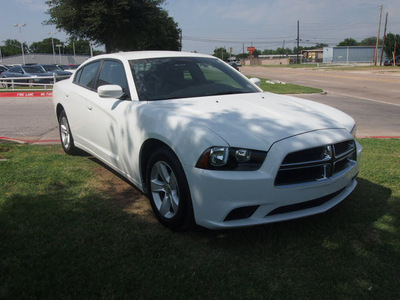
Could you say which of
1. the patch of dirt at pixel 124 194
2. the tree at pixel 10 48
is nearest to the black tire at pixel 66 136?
the patch of dirt at pixel 124 194

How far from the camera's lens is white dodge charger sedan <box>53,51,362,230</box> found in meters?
2.85

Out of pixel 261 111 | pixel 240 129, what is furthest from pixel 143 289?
pixel 261 111

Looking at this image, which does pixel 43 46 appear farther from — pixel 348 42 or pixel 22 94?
pixel 22 94

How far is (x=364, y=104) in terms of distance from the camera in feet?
44.5

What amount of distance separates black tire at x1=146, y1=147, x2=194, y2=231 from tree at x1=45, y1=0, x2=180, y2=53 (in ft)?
76.1

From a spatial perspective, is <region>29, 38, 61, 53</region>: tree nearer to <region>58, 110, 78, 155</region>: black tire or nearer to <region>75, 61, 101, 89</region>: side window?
<region>58, 110, 78, 155</region>: black tire

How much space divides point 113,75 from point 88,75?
3.00ft

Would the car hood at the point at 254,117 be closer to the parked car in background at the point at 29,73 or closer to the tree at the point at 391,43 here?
the parked car in background at the point at 29,73

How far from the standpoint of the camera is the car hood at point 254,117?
295 centimetres

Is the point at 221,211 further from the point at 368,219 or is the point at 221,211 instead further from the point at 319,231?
the point at 368,219

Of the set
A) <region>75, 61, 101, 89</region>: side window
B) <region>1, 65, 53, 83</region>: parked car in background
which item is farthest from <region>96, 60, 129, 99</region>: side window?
<region>1, 65, 53, 83</region>: parked car in background

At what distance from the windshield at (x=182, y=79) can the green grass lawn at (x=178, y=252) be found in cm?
124

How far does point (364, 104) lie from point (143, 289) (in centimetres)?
1301

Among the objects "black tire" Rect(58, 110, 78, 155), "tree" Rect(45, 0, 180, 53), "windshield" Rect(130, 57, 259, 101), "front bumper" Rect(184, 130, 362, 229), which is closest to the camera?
"front bumper" Rect(184, 130, 362, 229)
